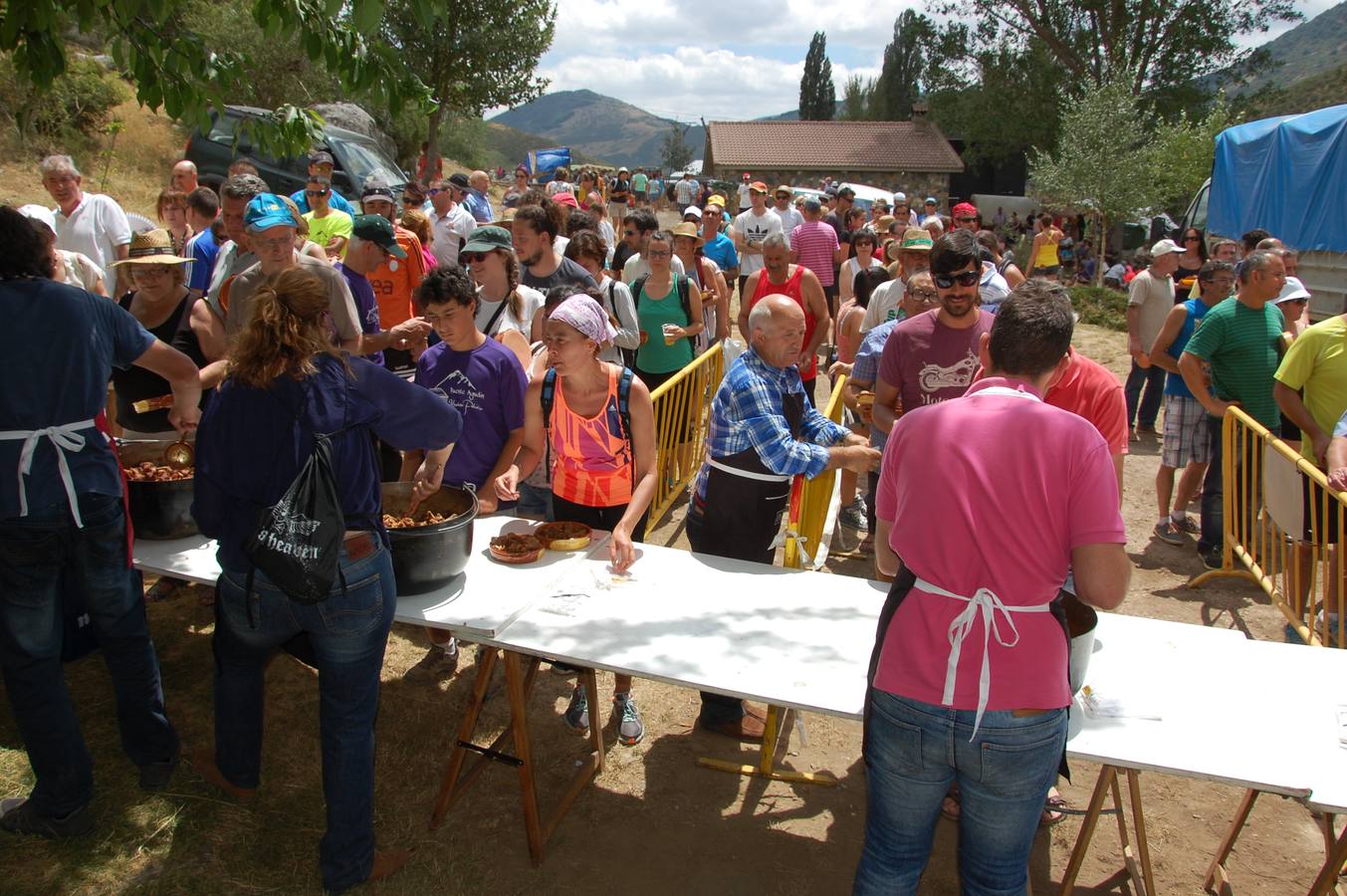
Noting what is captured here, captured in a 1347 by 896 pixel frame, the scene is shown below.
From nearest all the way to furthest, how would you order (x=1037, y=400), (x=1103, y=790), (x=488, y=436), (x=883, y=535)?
(x=1037, y=400), (x=883, y=535), (x=1103, y=790), (x=488, y=436)

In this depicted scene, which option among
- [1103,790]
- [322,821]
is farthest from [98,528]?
[1103,790]

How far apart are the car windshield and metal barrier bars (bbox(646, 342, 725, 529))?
8.15 meters

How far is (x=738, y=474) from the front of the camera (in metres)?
3.56

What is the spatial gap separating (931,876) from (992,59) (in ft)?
156

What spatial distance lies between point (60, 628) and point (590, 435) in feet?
6.46

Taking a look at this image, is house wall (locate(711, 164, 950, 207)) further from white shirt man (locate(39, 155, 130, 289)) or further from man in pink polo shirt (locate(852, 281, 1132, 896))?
man in pink polo shirt (locate(852, 281, 1132, 896))

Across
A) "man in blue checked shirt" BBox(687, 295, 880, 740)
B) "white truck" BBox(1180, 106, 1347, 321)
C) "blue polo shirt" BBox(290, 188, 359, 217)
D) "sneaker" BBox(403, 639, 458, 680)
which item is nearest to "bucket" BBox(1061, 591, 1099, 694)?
"man in blue checked shirt" BBox(687, 295, 880, 740)

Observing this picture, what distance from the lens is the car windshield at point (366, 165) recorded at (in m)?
12.7

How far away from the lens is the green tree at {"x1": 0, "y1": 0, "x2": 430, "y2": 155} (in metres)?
2.99

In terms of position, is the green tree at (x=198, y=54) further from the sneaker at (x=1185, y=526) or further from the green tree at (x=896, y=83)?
the green tree at (x=896, y=83)

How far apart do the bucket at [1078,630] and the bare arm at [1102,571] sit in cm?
38

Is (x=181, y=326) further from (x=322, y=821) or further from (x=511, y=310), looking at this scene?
(x=322, y=821)

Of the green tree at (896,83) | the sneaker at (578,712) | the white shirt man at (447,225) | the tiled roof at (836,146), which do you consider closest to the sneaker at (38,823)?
the sneaker at (578,712)

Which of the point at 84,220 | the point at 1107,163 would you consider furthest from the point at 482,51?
the point at 84,220
